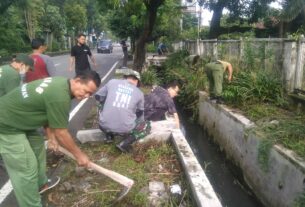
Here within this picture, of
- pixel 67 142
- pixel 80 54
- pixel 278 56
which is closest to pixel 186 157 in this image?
pixel 67 142

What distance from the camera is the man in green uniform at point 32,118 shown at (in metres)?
3.09

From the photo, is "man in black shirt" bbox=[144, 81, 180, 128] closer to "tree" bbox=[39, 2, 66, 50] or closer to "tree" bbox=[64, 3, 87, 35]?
"tree" bbox=[39, 2, 66, 50]

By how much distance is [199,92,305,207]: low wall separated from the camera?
438 centimetres

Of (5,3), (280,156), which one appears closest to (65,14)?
(5,3)

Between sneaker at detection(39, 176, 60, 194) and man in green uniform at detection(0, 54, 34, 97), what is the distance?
145cm

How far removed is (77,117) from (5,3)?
21.7 metres

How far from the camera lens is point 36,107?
3.16 m

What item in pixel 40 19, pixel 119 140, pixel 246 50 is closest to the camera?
pixel 119 140

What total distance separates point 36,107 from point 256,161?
11.8 ft

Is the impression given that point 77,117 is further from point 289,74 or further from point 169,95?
point 289,74

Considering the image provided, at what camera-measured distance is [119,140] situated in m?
5.22

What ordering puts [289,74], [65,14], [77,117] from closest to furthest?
1. [289,74]
2. [77,117]
3. [65,14]

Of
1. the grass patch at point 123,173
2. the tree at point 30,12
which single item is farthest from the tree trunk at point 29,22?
the grass patch at point 123,173

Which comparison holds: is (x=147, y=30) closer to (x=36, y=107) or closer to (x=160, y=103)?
(x=160, y=103)
